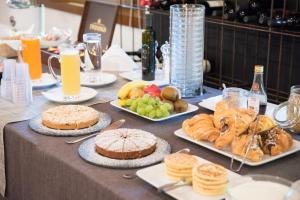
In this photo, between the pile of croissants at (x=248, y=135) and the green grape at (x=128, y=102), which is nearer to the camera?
the pile of croissants at (x=248, y=135)

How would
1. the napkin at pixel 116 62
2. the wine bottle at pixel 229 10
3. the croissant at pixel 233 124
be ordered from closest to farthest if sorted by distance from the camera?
the croissant at pixel 233 124
the napkin at pixel 116 62
the wine bottle at pixel 229 10

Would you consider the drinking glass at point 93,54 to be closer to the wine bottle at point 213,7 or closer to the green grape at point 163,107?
the green grape at point 163,107

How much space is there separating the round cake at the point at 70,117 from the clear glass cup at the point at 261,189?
0.55 metres

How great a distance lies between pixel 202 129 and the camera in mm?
1292

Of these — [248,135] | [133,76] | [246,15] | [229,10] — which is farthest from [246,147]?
[229,10]

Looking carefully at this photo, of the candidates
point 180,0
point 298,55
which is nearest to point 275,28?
point 298,55

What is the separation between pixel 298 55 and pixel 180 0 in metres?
0.71

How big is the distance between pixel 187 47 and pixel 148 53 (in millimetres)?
232

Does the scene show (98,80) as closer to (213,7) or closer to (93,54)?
(93,54)

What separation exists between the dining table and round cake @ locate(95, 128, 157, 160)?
48mm

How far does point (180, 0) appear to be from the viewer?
2734 millimetres

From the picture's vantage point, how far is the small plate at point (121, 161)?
1176mm

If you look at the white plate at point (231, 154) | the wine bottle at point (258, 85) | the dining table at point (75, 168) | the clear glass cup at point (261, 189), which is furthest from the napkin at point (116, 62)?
the clear glass cup at point (261, 189)

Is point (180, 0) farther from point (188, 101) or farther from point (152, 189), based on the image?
point (152, 189)
